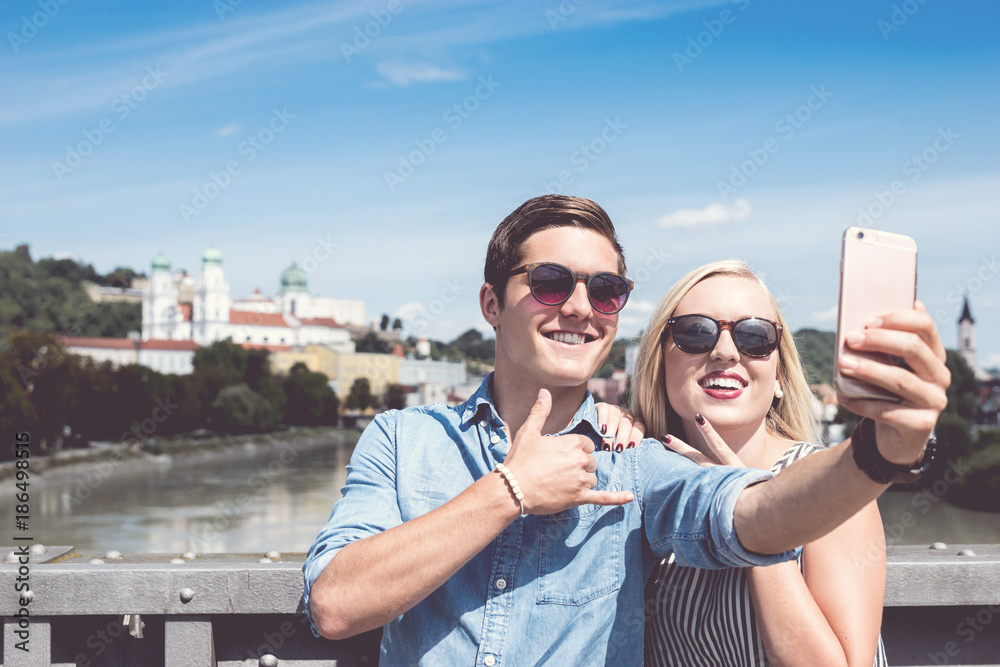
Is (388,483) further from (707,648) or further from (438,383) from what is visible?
(438,383)

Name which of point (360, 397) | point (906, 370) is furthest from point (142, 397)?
point (906, 370)

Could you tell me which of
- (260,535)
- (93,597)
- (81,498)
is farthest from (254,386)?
(93,597)

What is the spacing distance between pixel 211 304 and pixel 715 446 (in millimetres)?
101332

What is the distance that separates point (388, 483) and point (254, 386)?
63.1 meters

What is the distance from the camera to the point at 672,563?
2027 millimetres

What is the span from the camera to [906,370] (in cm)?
135

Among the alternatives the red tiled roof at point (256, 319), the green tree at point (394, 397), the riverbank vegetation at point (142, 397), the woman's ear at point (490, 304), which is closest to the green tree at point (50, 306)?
the red tiled roof at point (256, 319)

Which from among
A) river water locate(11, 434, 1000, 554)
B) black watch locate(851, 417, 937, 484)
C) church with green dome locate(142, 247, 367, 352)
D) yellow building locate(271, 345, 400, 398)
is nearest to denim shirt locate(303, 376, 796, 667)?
black watch locate(851, 417, 937, 484)

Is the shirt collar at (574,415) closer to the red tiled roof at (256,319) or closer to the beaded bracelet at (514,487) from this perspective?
the beaded bracelet at (514,487)

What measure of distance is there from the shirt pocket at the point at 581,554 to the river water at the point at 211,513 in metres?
20.5

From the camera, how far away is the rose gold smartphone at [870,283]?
1365mm

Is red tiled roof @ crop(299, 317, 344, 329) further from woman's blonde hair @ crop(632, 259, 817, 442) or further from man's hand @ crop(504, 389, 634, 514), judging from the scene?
man's hand @ crop(504, 389, 634, 514)

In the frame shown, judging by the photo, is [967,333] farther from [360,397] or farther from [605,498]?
[605,498]

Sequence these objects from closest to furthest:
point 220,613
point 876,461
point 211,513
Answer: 1. point 876,461
2. point 220,613
3. point 211,513
